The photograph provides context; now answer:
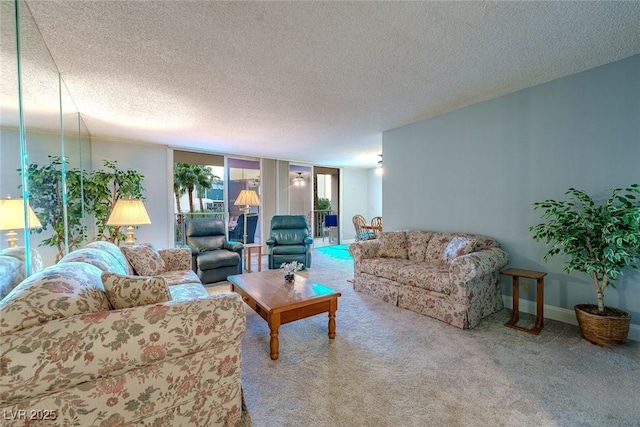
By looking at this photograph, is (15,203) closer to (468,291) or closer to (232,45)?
(232,45)

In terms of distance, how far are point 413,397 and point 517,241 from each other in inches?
90.9

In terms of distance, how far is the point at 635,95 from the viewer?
2.32 metres

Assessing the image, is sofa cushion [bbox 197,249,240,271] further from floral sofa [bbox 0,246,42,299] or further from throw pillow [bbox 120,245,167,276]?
floral sofa [bbox 0,246,42,299]

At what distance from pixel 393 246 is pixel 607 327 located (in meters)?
2.10

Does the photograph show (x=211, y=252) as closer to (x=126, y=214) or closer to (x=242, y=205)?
(x=126, y=214)

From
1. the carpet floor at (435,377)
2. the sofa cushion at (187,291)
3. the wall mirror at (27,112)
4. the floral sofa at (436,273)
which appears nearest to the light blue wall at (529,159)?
the floral sofa at (436,273)

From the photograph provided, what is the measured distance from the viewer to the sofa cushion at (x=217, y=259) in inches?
155

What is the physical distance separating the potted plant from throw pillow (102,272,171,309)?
3149 millimetres

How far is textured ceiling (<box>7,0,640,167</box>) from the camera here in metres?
1.70

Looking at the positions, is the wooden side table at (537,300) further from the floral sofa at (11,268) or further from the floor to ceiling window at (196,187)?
A: the floor to ceiling window at (196,187)

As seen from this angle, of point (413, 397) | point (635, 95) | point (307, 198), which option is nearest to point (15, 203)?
point (413, 397)

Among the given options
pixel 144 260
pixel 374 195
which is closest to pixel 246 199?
pixel 144 260

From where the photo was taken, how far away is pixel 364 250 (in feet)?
12.2

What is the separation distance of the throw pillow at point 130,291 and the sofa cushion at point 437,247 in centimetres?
302
